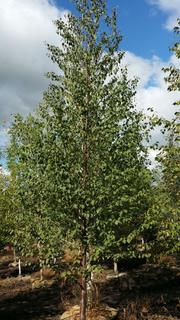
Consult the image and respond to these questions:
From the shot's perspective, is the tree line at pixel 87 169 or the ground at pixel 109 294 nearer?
the tree line at pixel 87 169

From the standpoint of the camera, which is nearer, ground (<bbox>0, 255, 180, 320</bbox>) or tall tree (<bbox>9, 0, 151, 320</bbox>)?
tall tree (<bbox>9, 0, 151, 320</bbox>)

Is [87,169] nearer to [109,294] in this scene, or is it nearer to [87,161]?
[87,161]

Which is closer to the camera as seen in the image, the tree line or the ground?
the tree line

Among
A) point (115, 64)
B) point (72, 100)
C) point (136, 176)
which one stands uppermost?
point (115, 64)

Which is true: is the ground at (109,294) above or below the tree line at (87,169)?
below

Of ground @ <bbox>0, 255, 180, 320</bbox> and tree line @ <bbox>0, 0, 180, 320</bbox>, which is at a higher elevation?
tree line @ <bbox>0, 0, 180, 320</bbox>

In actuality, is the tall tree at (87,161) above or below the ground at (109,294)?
above

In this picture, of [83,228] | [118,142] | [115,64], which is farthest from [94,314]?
[115,64]

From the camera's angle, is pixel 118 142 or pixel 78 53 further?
pixel 78 53

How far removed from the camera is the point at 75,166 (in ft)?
47.7

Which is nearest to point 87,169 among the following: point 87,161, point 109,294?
point 87,161

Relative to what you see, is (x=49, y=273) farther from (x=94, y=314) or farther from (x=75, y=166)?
(x=75, y=166)

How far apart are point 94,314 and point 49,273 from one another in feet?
59.0

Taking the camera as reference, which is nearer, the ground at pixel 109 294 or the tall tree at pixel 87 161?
the tall tree at pixel 87 161
